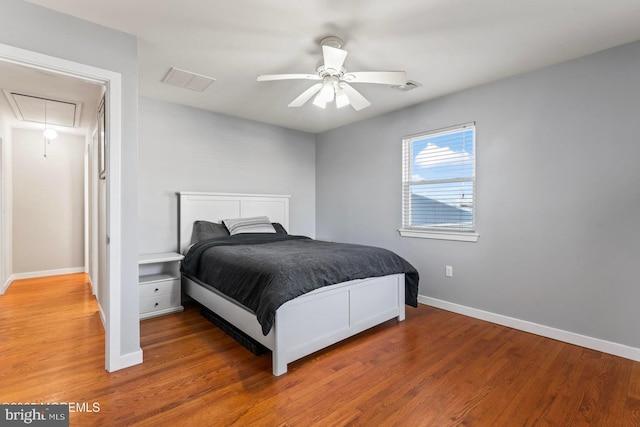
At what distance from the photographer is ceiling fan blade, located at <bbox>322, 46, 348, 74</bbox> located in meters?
2.02

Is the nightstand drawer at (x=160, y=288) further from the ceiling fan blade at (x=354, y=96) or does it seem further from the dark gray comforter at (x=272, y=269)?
the ceiling fan blade at (x=354, y=96)

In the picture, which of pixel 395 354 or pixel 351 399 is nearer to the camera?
pixel 351 399

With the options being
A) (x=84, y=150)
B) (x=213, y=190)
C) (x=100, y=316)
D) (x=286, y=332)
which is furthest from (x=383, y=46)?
(x=84, y=150)

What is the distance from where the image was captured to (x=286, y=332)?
85.4 inches

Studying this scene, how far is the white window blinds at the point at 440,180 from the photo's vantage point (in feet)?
11.0

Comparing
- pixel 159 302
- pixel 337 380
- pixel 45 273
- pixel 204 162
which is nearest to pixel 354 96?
pixel 337 380

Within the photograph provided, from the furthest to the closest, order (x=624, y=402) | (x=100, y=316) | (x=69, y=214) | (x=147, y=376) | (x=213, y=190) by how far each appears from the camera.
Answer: (x=69, y=214), (x=213, y=190), (x=100, y=316), (x=147, y=376), (x=624, y=402)

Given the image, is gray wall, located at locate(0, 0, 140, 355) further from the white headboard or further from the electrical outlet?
the electrical outlet

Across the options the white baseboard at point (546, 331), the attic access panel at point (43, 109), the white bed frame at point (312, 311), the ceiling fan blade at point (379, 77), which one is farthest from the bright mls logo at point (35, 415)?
the white baseboard at point (546, 331)

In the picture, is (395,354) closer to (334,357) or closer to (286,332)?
(334,357)

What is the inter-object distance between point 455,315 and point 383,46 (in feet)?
9.13

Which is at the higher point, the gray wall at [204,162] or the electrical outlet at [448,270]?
the gray wall at [204,162]

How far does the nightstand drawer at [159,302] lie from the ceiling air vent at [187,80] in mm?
2247

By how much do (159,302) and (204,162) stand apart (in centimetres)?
181
